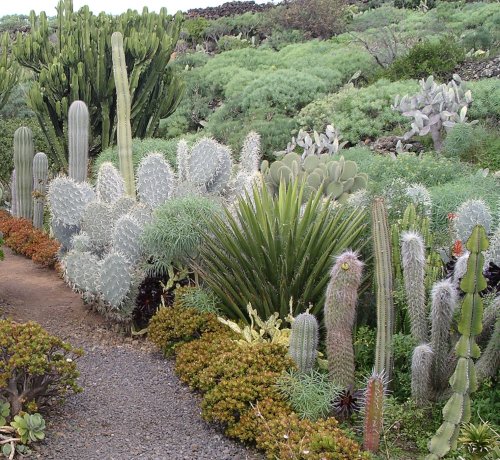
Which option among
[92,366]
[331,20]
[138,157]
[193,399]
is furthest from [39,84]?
[331,20]

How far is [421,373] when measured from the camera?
461 centimetres

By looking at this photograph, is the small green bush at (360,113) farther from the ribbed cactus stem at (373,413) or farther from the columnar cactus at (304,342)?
the ribbed cactus stem at (373,413)

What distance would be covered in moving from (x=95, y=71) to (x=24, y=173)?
2.01 metres

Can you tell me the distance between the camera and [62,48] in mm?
12781

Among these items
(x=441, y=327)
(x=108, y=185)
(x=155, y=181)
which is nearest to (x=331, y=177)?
(x=155, y=181)

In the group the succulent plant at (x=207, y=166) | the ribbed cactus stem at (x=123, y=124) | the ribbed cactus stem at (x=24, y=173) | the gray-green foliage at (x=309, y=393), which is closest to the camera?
the gray-green foliage at (x=309, y=393)

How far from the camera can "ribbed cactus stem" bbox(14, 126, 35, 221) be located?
39.2 ft

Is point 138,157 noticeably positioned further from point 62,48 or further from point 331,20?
point 331,20

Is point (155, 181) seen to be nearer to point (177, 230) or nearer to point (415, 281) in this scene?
point (177, 230)

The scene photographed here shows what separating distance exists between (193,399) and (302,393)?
3.10 ft

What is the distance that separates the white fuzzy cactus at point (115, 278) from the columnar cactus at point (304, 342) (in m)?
2.07

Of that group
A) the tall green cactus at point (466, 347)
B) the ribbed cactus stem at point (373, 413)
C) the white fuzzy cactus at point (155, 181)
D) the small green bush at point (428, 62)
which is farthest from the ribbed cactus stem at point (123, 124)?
the small green bush at point (428, 62)

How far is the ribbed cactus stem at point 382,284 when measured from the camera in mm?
4852

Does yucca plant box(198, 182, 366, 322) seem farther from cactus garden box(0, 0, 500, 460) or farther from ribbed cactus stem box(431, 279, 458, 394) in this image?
ribbed cactus stem box(431, 279, 458, 394)
